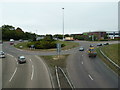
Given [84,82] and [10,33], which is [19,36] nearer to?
[10,33]

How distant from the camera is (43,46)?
2099 inches

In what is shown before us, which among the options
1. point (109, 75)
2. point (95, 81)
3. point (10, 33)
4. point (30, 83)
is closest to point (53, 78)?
point (30, 83)

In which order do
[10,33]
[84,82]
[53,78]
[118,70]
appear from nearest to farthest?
[84,82] < [53,78] < [118,70] < [10,33]

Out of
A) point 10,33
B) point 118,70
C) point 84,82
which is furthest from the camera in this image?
point 10,33

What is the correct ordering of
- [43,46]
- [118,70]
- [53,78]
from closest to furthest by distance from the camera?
[53,78] < [118,70] < [43,46]

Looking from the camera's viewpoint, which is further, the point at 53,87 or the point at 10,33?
the point at 10,33

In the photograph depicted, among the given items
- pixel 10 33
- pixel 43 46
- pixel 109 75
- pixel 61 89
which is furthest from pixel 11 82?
pixel 10 33

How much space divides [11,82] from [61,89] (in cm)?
689

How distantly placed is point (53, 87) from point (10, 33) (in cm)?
9642

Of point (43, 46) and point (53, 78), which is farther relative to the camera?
point (43, 46)

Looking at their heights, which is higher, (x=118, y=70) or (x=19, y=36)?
(x=19, y=36)

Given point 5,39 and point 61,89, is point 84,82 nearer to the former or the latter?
point 61,89

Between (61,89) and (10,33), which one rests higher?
(10,33)

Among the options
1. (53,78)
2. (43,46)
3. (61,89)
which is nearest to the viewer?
(61,89)
